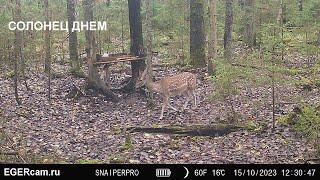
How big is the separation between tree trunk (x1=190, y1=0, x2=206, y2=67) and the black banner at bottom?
1100cm

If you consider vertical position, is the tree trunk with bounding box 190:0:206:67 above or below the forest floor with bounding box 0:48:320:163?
above

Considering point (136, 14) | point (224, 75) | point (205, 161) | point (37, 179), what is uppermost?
point (136, 14)

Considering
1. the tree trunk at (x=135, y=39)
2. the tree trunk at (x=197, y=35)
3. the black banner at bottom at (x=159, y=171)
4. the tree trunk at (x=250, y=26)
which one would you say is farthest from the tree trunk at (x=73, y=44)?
the black banner at bottom at (x=159, y=171)

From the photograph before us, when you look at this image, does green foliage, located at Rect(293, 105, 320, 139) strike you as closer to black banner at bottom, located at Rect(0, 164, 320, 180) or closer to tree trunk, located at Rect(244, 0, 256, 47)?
black banner at bottom, located at Rect(0, 164, 320, 180)

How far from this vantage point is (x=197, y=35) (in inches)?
686

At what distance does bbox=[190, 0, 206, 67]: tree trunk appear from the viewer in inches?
677

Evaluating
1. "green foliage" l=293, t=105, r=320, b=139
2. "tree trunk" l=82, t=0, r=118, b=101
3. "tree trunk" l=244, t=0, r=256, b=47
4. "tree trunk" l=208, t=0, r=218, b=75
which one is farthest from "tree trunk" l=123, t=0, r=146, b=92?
"tree trunk" l=244, t=0, r=256, b=47

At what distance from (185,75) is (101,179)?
7205 millimetres

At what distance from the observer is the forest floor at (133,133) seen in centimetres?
921

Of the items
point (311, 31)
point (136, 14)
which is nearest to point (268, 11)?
point (311, 31)

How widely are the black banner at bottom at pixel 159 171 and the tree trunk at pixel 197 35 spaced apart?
11.0m

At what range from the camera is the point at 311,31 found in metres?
19.0

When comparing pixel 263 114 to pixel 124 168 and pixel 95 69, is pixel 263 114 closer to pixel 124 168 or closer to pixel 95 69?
pixel 95 69

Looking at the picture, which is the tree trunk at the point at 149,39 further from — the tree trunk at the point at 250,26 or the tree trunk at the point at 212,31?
the tree trunk at the point at 250,26
